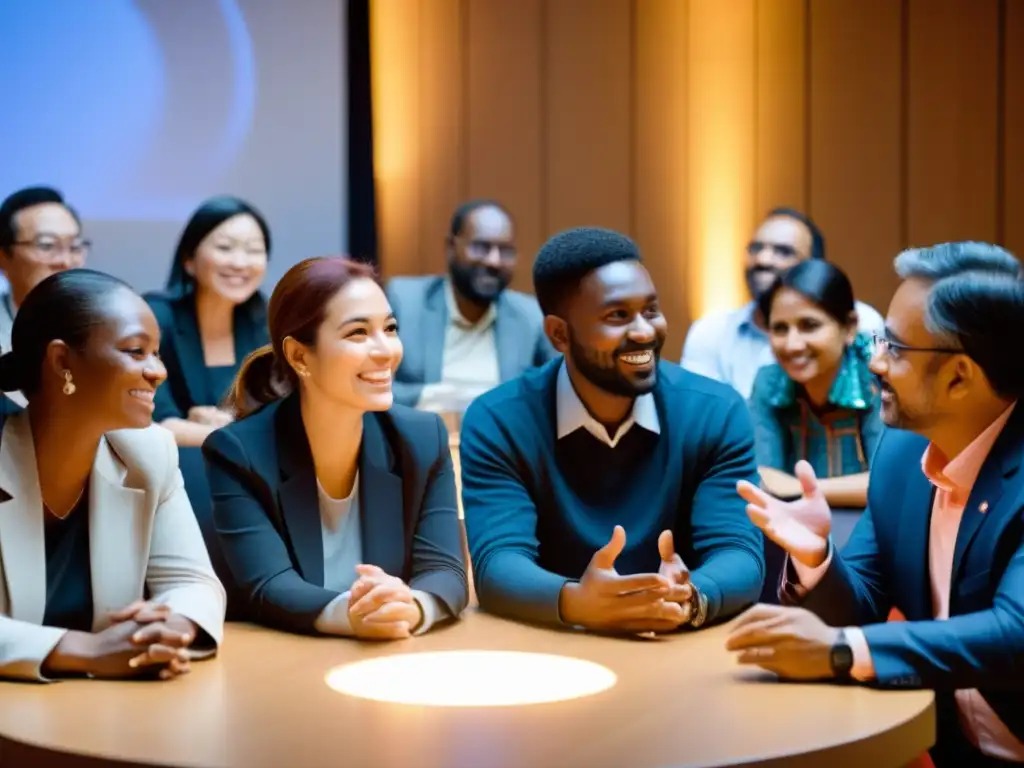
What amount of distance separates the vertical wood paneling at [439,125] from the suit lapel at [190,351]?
7.17 ft

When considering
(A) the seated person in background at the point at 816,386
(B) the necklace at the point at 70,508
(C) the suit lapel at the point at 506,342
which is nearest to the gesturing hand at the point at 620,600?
(B) the necklace at the point at 70,508

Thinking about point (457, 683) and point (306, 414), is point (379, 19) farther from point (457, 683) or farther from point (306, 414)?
point (457, 683)

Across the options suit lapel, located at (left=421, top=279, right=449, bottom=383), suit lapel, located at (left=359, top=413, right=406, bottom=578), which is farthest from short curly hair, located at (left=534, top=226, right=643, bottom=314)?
suit lapel, located at (left=421, top=279, right=449, bottom=383)

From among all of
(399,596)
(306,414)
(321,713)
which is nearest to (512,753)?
(321,713)

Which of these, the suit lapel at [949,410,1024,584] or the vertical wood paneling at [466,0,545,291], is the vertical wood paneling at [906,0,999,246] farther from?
the suit lapel at [949,410,1024,584]

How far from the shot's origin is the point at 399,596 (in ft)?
7.39

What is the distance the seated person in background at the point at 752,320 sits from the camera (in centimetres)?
521

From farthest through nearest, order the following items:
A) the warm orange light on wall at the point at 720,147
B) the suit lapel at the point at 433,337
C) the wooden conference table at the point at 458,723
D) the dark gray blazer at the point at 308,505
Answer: the warm orange light on wall at the point at 720,147, the suit lapel at the point at 433,337, the dark gray blazer at the point at 308,505, the wooden conference table at the point at 458,723

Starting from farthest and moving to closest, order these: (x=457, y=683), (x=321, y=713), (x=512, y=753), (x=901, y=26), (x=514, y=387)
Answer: (x=901, y=26), (x=514, y=387), (x=457, y=683), (x=321, y=713), (x=512, y=753)

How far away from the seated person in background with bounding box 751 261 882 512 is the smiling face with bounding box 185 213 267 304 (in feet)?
5.62

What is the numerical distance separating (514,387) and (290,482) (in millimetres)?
496

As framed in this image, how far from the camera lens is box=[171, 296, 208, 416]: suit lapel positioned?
14.7 feet

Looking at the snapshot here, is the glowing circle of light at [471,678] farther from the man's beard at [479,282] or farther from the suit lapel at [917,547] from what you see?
the man's beard at [479,282]

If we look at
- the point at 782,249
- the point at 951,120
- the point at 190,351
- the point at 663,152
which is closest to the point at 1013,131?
the point at 951,120
